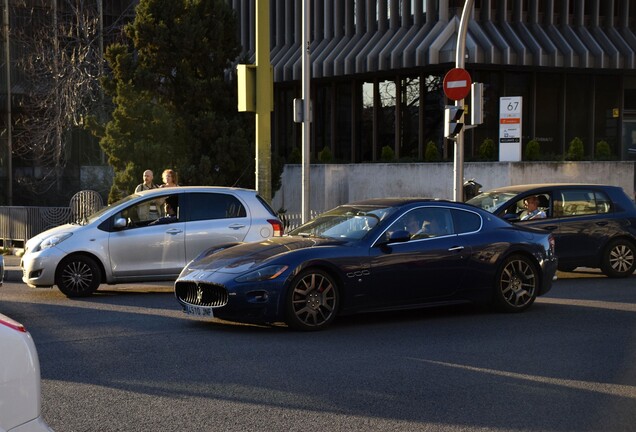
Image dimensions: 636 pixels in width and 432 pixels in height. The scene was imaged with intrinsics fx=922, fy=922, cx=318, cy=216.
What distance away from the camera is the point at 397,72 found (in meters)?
32.2

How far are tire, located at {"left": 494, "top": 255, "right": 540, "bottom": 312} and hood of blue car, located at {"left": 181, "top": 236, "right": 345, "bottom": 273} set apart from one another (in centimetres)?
220

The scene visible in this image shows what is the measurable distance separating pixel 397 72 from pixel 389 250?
74.3ft

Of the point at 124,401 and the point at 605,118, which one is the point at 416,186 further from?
the point at 124,401

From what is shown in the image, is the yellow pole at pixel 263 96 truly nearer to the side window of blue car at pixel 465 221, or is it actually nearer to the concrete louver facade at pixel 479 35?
the side window of blue car at pixel 465 221

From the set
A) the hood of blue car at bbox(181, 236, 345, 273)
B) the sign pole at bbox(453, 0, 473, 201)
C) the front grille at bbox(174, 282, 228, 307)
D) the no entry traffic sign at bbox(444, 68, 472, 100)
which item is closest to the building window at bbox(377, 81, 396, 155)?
the sign pole at bbox(453, 0, 473, 201)

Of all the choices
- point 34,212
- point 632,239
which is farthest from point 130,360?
point 34,212

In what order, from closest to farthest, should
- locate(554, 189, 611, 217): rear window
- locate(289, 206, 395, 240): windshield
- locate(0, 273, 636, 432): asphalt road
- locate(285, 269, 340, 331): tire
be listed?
1. locate(0, 273, 636, 432): asphalt road
2. locate(285, 269, 340, 331): tire
3. locate(289, 206, 395, 240): windshield
4. locate(554, 189, 611, 217): rear window

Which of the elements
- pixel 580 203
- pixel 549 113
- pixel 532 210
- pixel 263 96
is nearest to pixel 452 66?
pixel 549 113

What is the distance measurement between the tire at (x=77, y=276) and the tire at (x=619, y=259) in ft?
27.0

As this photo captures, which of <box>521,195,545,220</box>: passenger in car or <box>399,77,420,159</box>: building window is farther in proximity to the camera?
<box>399,77,420,159</box>: building window

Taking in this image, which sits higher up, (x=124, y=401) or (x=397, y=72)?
(x=397, y=72)

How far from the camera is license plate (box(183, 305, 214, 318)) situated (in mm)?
9750

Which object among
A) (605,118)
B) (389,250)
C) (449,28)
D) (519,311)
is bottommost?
(519,311)

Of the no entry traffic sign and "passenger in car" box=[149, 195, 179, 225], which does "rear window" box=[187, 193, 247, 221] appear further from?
the no entry traffic sign
